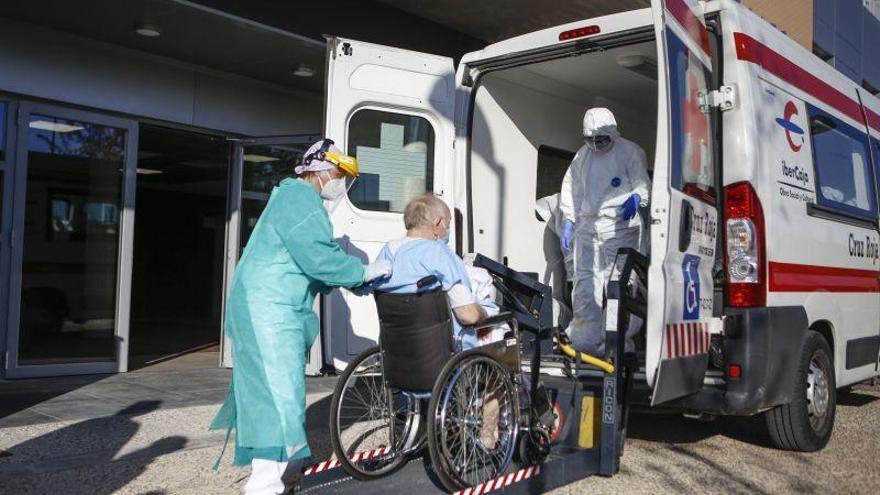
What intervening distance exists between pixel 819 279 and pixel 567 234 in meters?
1.78

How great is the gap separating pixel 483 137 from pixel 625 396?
8.29 feet

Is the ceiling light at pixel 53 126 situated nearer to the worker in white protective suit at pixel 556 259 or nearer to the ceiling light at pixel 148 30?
the ceiling light at pixel 148 30

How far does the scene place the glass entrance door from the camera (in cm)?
791

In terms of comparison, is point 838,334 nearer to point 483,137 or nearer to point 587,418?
point 587,418

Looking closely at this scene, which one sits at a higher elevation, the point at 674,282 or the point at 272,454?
the point at 674,282

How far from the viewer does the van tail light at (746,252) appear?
15.5 feet

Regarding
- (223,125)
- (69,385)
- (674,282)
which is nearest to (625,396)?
(674,282)

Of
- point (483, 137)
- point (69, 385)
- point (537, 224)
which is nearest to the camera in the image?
point (483, 137)

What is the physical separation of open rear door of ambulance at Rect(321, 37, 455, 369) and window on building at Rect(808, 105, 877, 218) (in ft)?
7.82

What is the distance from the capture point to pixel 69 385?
24.4 feet

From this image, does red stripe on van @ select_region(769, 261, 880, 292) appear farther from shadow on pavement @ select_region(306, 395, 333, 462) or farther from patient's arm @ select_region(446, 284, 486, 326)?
shadow on pavement @ select_region(306, 395, 333, 462)

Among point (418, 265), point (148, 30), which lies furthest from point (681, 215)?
point (148, 30)

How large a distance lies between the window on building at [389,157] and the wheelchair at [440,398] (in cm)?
123

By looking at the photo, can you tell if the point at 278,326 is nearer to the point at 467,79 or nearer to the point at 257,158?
the point at 467,79
